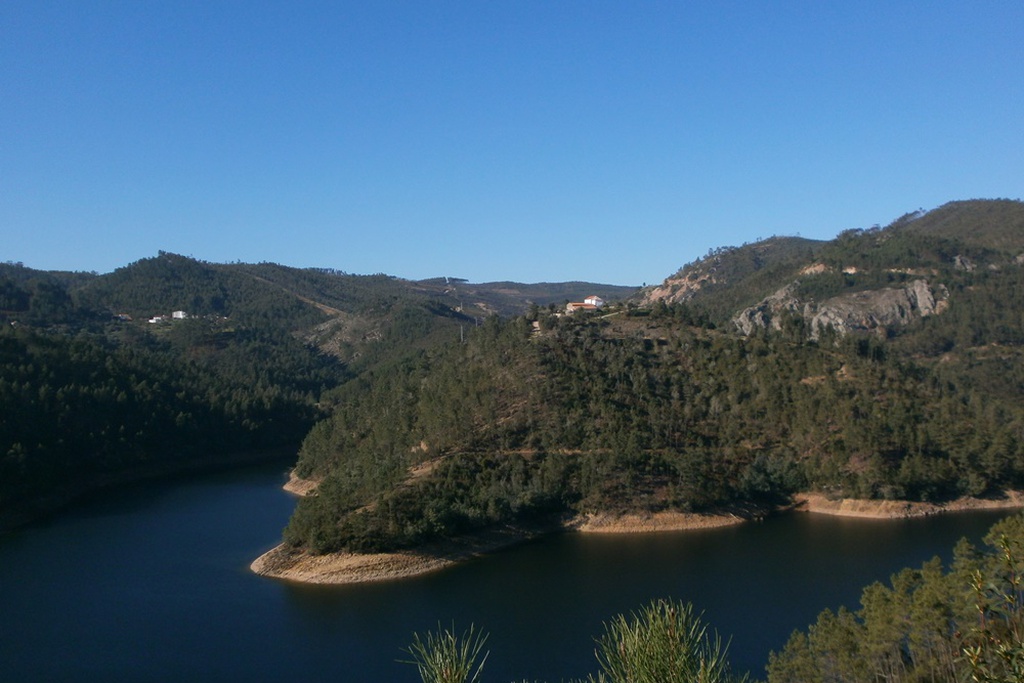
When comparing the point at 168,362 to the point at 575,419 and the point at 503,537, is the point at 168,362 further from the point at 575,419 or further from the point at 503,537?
the point at 503,537

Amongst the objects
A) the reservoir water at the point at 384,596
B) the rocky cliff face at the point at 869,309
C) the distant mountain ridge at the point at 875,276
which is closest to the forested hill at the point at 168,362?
the reservoir water at the point at 384,596

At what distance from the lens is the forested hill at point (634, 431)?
42.1 meters

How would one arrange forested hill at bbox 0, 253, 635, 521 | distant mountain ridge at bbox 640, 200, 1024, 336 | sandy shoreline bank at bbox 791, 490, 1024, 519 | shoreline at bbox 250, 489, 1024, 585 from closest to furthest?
shoreline at bbox 250, 489, 1024, 585, sandy shoreline bank at bbox 791, 490, 1024, 519, forested hill at bbox 0, 253, 635, 521, distant mountain ridge at bbox 640, 200, 1024, 336

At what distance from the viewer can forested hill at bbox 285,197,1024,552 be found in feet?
Answer: 138

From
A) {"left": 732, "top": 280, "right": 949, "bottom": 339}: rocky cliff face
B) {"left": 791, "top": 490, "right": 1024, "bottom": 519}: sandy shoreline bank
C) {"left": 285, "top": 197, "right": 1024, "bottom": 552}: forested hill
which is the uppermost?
{"left": 732, "top": 280, "right": 949, "bottom": 339}: rocky cliff face

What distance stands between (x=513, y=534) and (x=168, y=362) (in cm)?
5769

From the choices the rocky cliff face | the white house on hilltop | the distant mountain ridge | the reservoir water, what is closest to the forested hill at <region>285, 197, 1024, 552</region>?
the reservoir water

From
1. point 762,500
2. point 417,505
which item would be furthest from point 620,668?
point 762,500

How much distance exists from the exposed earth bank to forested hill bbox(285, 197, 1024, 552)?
0.59 meters

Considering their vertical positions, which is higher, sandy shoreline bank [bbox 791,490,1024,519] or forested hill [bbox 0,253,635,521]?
forested hill [bbox 0,253,635,521]

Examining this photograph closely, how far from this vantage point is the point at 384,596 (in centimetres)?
3325

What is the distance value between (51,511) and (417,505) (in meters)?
26.1

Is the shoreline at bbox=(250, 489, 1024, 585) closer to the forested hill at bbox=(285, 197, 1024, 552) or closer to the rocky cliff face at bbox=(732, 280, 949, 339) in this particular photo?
the forested hill at bbox=(285, 197, 1024, 552)

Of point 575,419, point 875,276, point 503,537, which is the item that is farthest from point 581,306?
point 875,276
